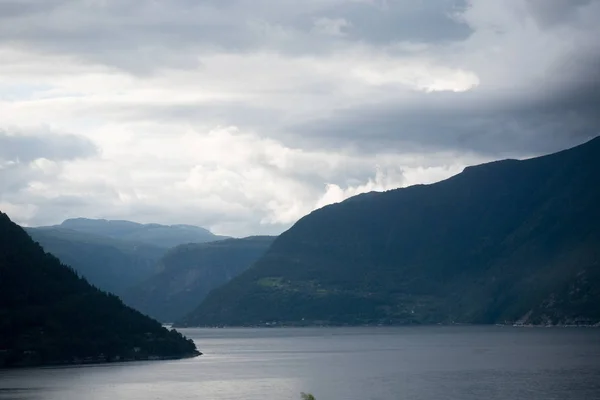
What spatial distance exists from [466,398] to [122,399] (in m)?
62.0

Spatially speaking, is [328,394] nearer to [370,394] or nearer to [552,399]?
[370,394]

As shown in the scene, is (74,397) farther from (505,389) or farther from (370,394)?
(505,389)

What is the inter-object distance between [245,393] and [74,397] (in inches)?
1251

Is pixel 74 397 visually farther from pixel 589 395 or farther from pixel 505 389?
pixel 589 395

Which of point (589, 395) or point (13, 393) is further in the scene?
point (13, 393)

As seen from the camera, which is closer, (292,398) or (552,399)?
(552,399)

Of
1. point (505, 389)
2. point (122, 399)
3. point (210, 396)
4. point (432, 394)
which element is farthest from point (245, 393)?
point (505, 389)

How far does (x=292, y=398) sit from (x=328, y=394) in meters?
7.97

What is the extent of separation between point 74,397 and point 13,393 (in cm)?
1201

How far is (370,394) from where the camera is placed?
628ft

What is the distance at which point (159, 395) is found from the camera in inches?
7721

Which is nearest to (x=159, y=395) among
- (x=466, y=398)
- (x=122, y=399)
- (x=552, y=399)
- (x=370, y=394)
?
(x=122, y=399)

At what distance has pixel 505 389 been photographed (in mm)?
195250

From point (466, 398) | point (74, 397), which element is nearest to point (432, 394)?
point (466, 398)
